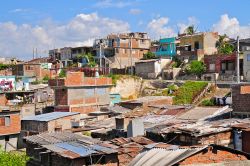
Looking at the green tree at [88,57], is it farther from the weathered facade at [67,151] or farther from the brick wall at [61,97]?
the weathered facade at [67,151]

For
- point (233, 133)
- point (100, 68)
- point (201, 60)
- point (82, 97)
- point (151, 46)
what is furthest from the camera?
point (151, 46)

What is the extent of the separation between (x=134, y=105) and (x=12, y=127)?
379 inches

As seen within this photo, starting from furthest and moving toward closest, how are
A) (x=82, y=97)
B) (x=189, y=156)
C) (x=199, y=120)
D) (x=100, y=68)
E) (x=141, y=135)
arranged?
(x=100, y=68) < (x=82, y=97) < (x=199, y=120) < (x=141, y=135) < (x=189, y=156)

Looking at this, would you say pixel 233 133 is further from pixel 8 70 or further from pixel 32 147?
pixel 8 70

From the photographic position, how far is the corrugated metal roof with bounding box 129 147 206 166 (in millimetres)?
13766

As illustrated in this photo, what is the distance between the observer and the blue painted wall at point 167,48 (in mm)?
64619

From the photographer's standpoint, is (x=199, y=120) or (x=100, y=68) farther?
(x=100, y=68)

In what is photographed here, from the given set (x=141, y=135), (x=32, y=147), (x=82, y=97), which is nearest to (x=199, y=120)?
(x=141, y=135)

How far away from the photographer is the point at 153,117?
1089 inches

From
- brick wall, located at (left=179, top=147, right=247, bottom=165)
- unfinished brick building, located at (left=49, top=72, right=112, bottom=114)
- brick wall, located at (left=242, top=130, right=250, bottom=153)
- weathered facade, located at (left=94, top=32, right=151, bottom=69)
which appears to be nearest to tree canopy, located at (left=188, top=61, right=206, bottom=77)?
weathered facade, located at (left=94, top=32, right=151, bottom=69)

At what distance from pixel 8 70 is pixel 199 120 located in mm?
45258

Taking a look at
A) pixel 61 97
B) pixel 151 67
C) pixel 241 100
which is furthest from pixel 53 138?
pixel 151 67

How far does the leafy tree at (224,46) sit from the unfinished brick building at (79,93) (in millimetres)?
21941

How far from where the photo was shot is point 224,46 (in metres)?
59.2
